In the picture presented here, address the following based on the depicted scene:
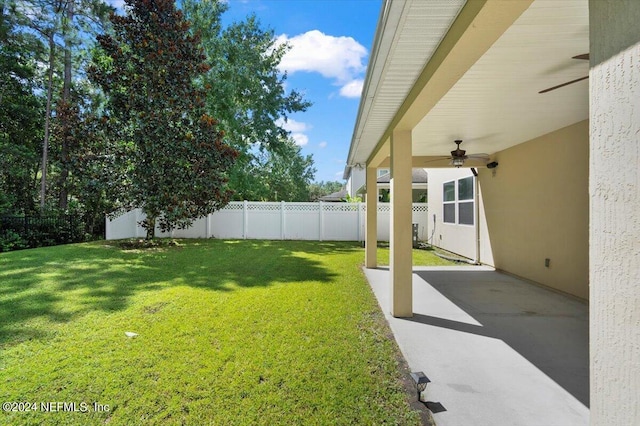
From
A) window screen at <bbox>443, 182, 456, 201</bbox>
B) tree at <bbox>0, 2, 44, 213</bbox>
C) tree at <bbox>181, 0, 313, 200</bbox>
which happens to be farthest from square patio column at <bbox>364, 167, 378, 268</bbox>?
tree at <bbox>0, 2, 44, 213</bbox>

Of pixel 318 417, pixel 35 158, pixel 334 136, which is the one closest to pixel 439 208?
pixel 318 417

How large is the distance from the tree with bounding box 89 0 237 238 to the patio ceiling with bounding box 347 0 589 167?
6.94 meters

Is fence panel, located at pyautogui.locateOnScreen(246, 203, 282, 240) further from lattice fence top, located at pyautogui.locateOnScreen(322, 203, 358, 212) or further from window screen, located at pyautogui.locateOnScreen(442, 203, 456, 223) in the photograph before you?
window screen, located at pyautogui.locateOnScreen(442, 203, 456, 223)

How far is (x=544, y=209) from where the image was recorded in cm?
553

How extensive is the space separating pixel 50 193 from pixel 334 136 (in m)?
16.4

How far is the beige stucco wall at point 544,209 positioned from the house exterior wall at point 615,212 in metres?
4.58

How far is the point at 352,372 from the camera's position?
2.61m

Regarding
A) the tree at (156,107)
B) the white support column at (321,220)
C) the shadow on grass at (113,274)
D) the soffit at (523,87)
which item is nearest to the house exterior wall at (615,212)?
the soffit at (523,87)

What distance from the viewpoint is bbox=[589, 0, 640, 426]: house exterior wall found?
2.89 ft

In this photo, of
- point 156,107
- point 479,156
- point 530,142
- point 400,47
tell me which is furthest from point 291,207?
point 400,47

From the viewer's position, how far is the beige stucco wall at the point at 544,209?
4.68m

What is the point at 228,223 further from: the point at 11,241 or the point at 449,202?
the point at 449,202

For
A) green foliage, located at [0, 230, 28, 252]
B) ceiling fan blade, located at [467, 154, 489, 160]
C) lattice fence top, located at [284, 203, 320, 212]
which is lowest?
green foliage, located at [0, 230, 28, 252]

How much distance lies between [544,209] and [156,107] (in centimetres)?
1063
